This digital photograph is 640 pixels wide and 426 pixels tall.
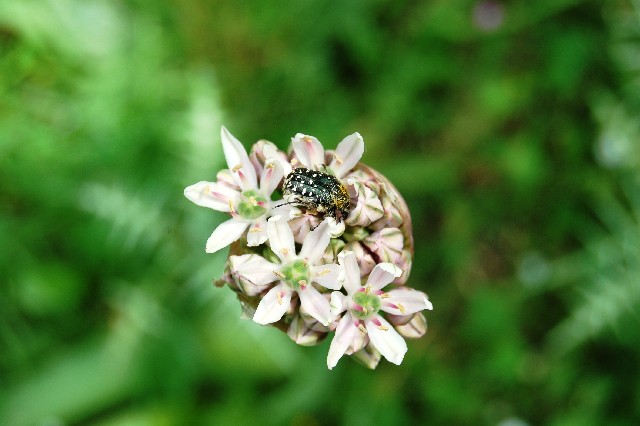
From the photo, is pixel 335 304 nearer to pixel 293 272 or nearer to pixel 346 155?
pixel 293 272

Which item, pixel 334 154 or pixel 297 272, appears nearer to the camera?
pixel 297 272

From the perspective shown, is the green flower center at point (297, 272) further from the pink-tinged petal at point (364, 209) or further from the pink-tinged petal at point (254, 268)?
the pink-tinged petal at point (364, 209)

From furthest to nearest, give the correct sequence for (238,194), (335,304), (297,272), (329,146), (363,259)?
1. (329,146)
2. (238,194)
3. (363,259)
4. (297,272)
5. (335,304)

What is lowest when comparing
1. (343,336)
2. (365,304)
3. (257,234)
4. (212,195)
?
(343,336)

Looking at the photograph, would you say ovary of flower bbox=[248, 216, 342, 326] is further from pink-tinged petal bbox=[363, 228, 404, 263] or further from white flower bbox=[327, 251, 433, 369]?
pink-tinged petal bbox=[363, 228, 404, 263]

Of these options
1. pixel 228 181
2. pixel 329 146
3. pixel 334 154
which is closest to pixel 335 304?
pixel 334 154
